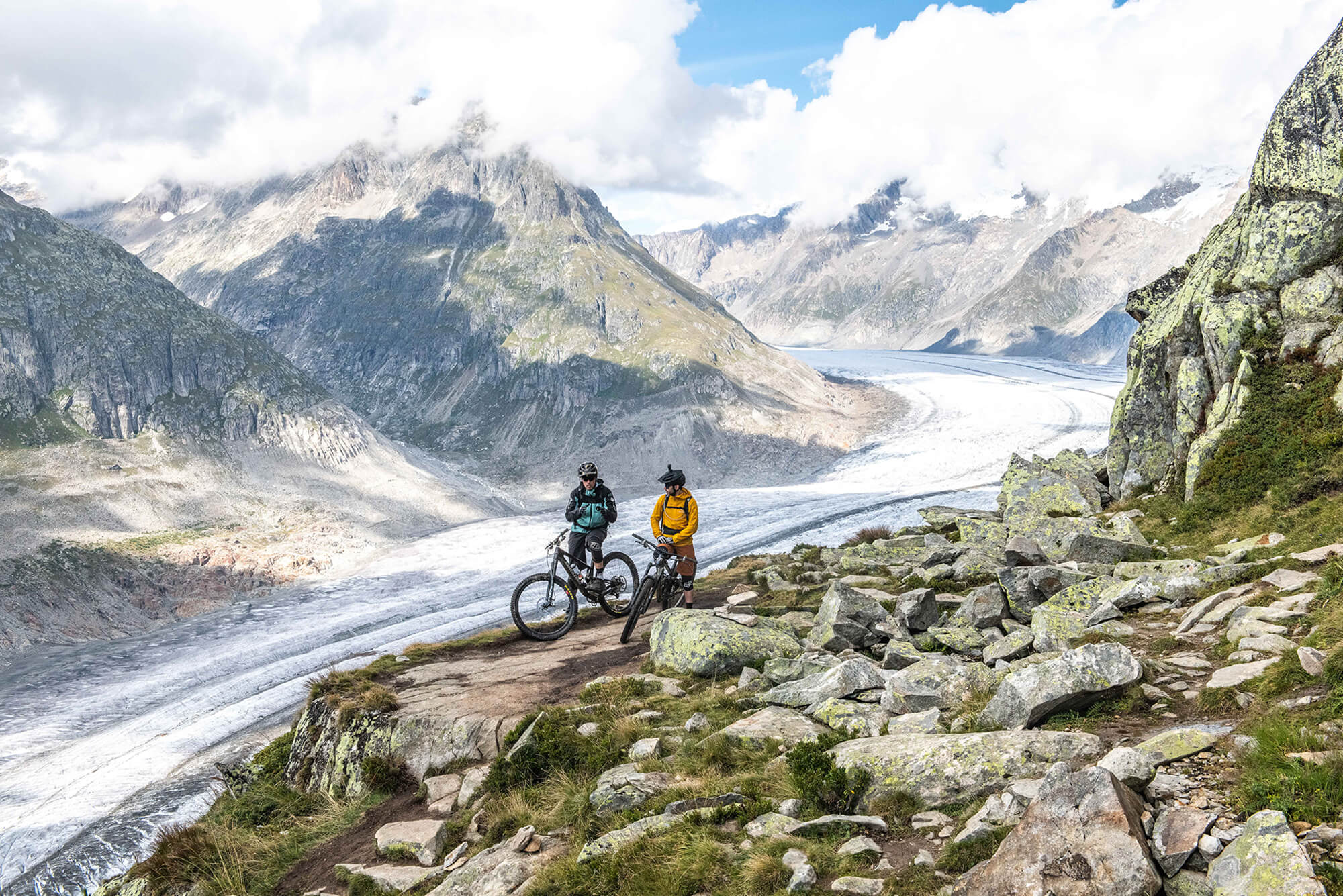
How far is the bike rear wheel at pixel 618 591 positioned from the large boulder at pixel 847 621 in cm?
519

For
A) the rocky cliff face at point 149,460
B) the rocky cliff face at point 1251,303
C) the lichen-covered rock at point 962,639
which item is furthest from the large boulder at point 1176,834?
the rocky cliff face at point 149,460

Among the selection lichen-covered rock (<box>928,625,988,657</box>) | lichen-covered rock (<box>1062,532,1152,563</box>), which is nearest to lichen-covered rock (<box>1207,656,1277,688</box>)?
lichen-covered rock (<box>928,625,988,657</box>)

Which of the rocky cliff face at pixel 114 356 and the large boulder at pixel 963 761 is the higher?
the rocky cliff face at pixel 114 356

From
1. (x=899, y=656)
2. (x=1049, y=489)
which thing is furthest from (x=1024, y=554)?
(x=1049, y=489)

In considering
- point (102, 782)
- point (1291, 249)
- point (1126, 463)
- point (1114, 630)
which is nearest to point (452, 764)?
point (1114, 630)

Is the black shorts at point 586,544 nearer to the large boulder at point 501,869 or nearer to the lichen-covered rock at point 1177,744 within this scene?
the large boulder at point 501,869

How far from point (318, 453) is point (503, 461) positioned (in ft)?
127

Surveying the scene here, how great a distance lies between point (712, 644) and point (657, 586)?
4.52m

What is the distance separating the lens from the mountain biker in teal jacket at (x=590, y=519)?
19438mm

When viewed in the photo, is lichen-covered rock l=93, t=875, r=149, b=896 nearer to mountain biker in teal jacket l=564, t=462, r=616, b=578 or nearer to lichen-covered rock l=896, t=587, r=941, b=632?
mountain biker in teal jacket l=564, t=462, r=616, b=578

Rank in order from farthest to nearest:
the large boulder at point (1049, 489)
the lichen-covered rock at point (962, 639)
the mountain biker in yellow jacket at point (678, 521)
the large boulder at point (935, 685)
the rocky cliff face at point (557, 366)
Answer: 1. the rocky cliff face at point (557, 366)
2. the large boulder at point (1049, 489)
3. the mountain biker in yellow jacket at point (678, 521)
4. the lichen-covered rock at point (962, 639)
5. the large boulder at point (935, 685)

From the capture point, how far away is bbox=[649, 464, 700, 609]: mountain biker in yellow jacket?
18.4 m

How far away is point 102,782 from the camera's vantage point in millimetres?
39844

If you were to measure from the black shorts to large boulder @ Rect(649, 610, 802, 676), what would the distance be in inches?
171
